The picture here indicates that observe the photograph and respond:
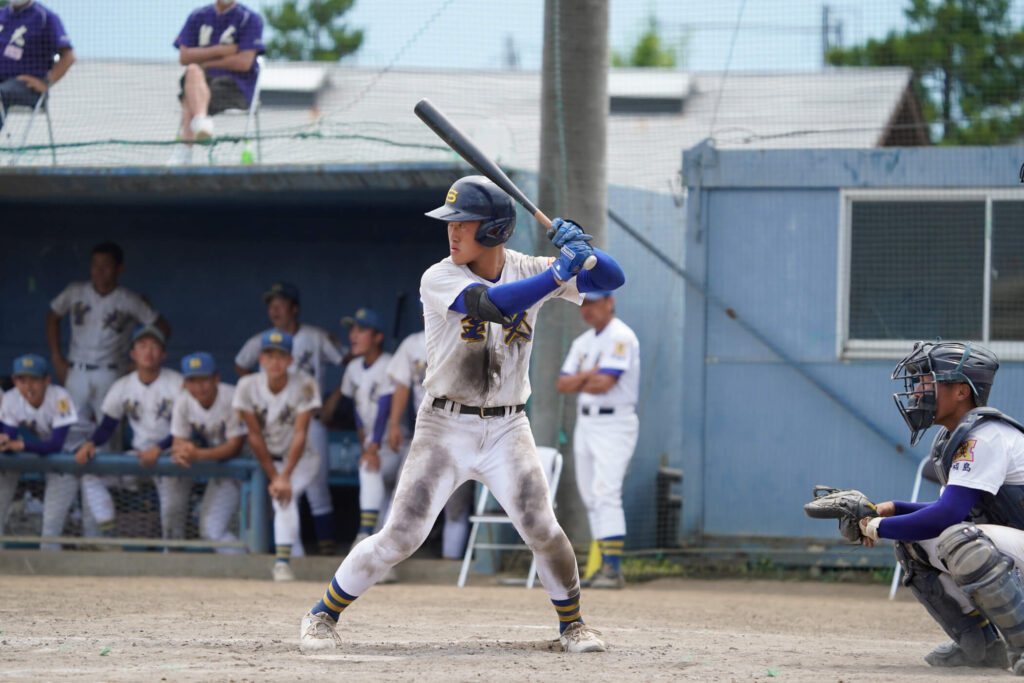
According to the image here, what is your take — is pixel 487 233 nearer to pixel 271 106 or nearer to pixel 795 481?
pixel 795 481

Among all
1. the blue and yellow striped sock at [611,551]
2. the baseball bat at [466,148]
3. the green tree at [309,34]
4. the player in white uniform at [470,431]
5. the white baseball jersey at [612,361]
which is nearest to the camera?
the player in white uniform at [470,431]

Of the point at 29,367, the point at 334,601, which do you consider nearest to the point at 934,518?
the point at 334,601

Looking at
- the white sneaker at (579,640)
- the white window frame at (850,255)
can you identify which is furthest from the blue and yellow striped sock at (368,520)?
the white sneaker at (579,640)

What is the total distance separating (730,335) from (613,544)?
1747 millimetres

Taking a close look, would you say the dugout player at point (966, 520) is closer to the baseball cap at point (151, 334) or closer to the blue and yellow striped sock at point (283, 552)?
the blue and yellow striped sock at point (283, 552)

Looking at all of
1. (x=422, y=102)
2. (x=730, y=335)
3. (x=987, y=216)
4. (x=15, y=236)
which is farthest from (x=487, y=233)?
(x=15, y=236)

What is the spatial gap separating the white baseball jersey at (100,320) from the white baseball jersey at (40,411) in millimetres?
686

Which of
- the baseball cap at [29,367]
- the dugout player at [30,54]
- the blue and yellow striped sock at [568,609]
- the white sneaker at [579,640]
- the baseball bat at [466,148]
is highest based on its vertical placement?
the dugout player at [30,54]

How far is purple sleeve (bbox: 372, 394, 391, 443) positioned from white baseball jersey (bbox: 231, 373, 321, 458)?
0.41 m

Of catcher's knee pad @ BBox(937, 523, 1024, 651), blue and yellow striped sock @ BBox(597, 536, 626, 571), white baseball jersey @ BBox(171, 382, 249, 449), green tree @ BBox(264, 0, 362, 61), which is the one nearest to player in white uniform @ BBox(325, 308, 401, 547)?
white baseball jersey @ BBox(171, 382, 249, 449)

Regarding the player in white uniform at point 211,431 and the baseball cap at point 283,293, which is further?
the baseball cap at point 283,293

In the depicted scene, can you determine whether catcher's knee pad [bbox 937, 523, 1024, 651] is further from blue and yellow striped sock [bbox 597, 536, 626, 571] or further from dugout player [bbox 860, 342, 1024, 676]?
blue and yellow striped sock [bbox 597, 536, 626, 571]

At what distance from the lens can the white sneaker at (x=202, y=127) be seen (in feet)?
27.6

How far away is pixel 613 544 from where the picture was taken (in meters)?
7.62
